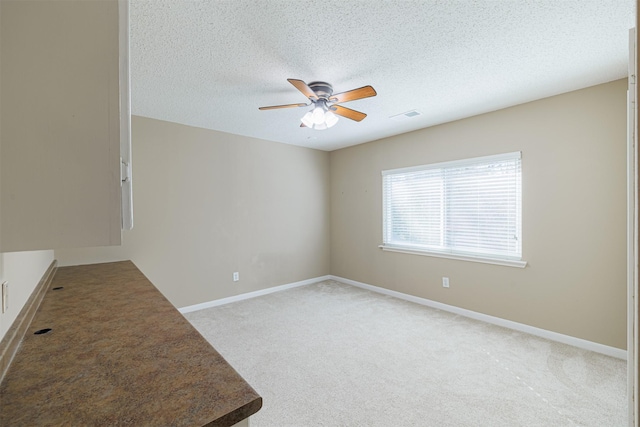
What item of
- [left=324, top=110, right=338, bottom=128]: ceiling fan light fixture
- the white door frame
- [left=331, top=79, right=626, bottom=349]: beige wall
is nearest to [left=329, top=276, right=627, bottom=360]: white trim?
[left=331, top=79, right=626, bottom=349]: beige wall

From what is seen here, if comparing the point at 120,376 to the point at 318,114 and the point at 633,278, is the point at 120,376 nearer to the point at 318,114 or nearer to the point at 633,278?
the point at 633,278

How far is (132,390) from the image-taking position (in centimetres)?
78

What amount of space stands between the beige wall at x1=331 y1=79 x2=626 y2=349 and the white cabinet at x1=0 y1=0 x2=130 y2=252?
354cm

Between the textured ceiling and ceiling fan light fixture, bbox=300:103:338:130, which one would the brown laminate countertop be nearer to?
the textured ceiling

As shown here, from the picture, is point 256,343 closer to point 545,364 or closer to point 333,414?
point 333,414

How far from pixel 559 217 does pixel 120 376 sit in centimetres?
357

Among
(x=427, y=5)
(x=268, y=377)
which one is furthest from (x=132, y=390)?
(x=427, y=5)

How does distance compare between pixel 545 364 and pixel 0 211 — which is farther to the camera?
pixel 545 364

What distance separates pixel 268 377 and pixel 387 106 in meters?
2.81

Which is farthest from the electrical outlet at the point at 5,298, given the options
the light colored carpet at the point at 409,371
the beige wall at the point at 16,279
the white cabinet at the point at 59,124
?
the light colored carpet at the point at 409,371

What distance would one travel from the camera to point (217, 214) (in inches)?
158

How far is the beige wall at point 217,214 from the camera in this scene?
343 cm

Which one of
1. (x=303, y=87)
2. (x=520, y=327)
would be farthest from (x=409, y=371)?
(x=303, y=87)

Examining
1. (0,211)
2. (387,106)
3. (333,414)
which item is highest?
(387,106)
